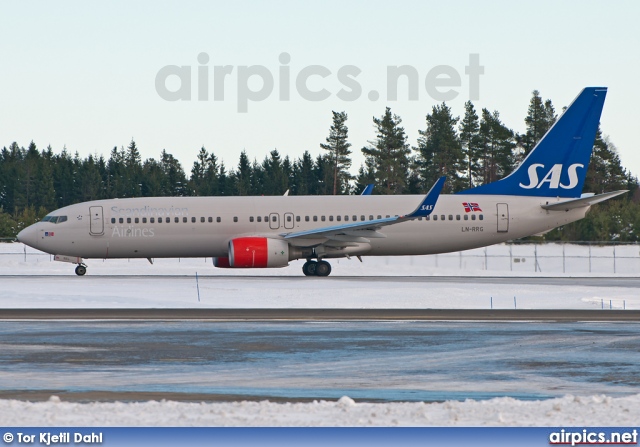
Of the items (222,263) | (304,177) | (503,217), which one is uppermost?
(304,177)

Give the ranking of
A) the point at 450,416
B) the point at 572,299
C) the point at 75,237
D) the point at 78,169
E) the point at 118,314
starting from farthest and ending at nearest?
the point at 78,169
the point at 75,237
the point at 572,299
the point at 118,314
the point at 450,416

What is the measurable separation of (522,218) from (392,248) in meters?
6.21

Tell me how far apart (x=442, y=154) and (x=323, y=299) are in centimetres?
8294

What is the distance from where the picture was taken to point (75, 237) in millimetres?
40625

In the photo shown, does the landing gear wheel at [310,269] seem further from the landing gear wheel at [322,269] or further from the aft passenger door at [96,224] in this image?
the aft passenger door at [96,224]

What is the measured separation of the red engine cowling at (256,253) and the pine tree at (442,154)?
70.0 meters

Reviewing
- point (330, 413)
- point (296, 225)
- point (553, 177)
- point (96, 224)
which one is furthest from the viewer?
point (553, 177)

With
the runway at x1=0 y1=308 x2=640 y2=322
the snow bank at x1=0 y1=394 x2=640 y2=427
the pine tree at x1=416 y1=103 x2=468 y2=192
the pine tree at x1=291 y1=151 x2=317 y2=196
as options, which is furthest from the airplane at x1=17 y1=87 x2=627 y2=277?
the pine tree at x1=291 y1=151 x2=317 y2=196

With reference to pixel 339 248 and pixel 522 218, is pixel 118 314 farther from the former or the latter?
pixel 522 218

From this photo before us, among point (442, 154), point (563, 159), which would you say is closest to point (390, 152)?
point (442, 154)

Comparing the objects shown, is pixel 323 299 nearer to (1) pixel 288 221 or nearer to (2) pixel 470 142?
(1) pixel 288 221

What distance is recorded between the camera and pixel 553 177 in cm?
4397

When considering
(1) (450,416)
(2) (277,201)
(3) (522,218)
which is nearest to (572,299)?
(3) (522,218)

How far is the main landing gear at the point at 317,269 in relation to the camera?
4109cm
